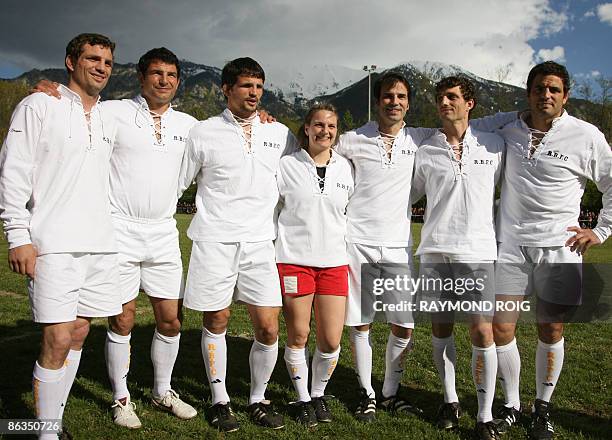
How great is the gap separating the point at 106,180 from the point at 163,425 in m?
2.16

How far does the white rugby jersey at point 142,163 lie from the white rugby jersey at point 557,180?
2.97 metres

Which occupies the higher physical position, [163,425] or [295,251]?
[295,251]

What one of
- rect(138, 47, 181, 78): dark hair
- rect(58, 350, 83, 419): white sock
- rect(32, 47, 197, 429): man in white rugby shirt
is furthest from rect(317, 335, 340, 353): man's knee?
rect(138, 47, 181, 78): dark hair

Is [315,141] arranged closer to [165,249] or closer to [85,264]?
[165,249]

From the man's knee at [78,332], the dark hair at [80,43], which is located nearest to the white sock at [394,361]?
the man's knee at [78,332]

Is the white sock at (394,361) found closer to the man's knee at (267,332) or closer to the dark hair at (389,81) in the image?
the man's knee at (267,332)

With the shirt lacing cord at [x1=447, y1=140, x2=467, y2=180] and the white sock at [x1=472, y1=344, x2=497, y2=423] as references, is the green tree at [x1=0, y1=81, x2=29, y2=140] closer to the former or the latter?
the shirt lacing cord at [x1=447, y1=140, x2=467, y2=180]

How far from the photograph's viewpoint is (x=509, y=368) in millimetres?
4625

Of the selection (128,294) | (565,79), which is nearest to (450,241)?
(565,79)

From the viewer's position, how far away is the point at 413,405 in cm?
510

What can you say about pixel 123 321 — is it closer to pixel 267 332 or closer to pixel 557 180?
pixel 267 332

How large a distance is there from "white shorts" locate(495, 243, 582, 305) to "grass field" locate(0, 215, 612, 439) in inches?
46.7

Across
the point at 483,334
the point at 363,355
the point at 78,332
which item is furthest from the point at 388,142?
the point at 78,332

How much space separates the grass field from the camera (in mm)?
4531
